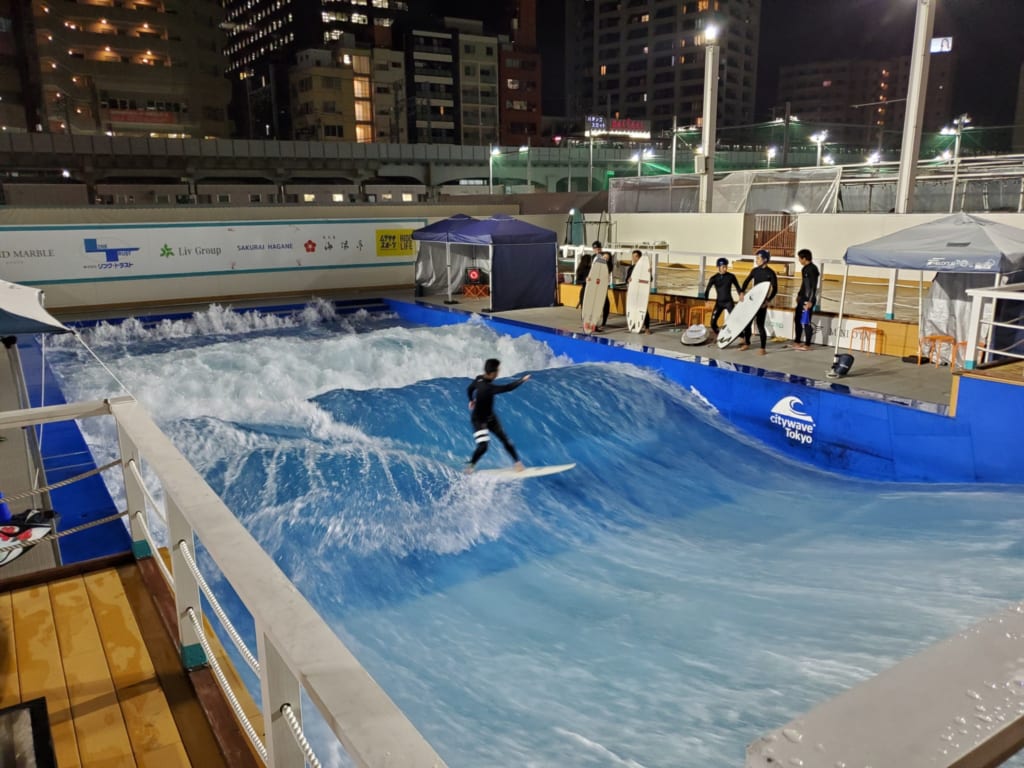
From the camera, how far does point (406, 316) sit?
20.9 meters

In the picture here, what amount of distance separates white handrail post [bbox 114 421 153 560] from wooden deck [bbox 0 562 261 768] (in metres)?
0.19

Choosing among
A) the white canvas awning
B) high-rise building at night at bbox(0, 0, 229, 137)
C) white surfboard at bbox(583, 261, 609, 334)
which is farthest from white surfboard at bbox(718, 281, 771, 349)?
high-rise building at night at bbox(0, 0, 229, 137)

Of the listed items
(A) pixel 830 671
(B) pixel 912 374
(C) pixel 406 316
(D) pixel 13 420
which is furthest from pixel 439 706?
(C) pixel 406 316

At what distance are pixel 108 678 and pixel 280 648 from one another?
202 centimetres

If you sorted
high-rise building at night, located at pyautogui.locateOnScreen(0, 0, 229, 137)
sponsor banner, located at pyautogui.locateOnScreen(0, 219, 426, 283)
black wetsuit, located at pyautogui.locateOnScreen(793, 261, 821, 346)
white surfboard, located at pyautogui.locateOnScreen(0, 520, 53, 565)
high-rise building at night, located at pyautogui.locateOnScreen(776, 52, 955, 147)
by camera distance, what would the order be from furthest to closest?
1. high-rise building at night, located at pyautogui.locateOnScreen(776, 52, 955, 147)
2. high-rise building at night, located at pyautogui.locateOnScreen(0, 0, 229, 137)
3. sponsor banner, located at pyautogui.locateOnScreen(0, 219, 426, 283)
4. black wetsuit, located at pyautogui.locateOnScreen(793, 261, 821, 346)
5. white surfboard, located at pyautogui.locateOnScreen(0, 520, 53, 565)

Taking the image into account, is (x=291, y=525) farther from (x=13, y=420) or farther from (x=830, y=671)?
(x=830, y=671)

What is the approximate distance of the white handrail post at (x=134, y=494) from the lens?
400cm

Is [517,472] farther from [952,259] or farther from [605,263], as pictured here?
[605,263]

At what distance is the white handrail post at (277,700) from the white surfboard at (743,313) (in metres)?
12.3

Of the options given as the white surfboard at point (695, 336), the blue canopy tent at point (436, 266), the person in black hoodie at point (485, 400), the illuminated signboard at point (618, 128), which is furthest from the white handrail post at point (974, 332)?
the illuminated signboard at point (618, 128)

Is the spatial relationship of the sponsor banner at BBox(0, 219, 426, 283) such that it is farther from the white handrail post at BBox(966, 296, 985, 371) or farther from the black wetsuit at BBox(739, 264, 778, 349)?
the white handrail post at BBox(966, 296, 985, 371)

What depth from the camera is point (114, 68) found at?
66.7 metres

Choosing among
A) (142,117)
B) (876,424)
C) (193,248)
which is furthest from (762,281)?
(142,117)

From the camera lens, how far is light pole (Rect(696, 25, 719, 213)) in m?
20.1
